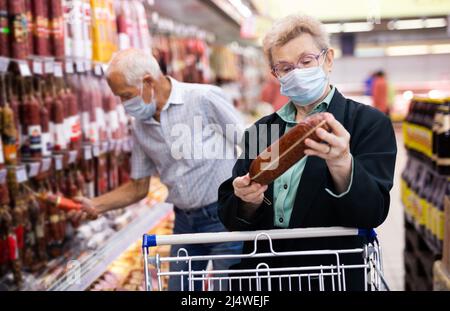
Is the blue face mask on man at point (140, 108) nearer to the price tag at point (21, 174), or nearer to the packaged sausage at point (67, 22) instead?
the price tag at point (21, 174)

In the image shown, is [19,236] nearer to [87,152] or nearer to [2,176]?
[2,176]

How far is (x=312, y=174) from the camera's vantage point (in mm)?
1912

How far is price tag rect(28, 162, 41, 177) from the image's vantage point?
120 inches

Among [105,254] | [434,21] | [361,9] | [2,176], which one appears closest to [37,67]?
[2,176]

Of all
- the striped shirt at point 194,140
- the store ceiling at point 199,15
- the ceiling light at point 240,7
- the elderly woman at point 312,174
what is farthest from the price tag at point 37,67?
the ceiling light at point 240,7

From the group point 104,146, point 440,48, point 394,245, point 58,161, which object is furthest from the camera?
point 440,48

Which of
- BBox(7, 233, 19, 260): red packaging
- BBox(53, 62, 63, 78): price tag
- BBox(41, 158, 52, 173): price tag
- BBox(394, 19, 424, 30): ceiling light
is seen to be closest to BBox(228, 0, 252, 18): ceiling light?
BBox(53, 62, 63, 78): price tag

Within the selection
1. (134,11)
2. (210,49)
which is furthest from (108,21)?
(210,49)

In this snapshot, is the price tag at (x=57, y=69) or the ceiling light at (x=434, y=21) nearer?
the price tag at (x=57, y=69)

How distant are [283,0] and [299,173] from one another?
1079 cm

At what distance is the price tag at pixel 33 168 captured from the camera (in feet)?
10.0

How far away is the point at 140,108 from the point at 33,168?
0.72m

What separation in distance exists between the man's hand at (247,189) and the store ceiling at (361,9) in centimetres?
1034

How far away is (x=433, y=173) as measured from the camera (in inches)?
146
